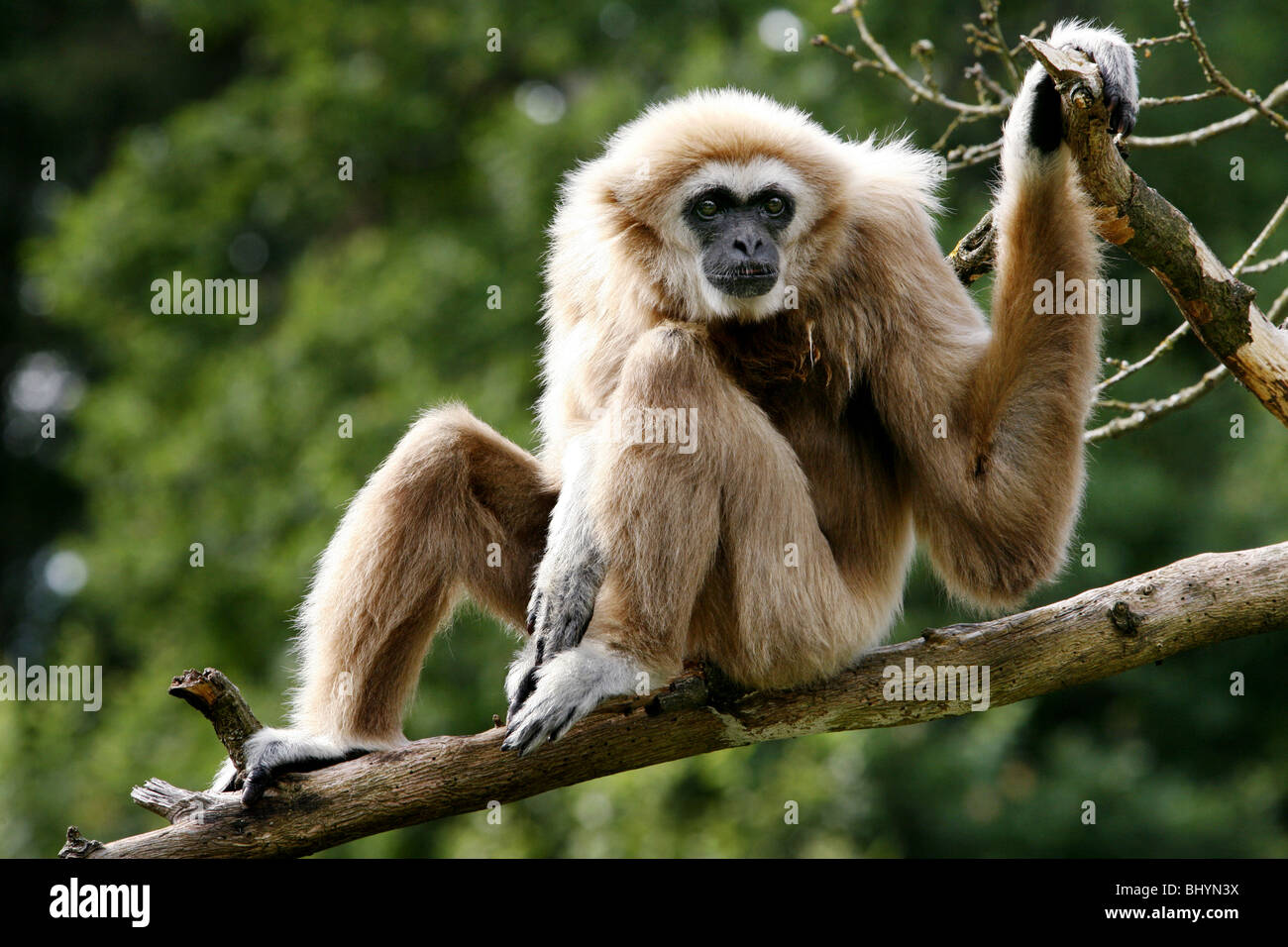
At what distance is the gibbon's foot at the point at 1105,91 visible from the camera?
185 inches

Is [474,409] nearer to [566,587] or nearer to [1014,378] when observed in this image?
[566,587]

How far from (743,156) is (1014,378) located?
1.51m

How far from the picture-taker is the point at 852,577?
18.5 ft

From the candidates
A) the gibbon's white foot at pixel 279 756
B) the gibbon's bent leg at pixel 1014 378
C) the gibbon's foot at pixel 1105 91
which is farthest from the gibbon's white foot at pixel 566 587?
the gibbon's foot at pixel 1105 91

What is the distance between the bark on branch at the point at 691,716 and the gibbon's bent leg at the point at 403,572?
358 mm

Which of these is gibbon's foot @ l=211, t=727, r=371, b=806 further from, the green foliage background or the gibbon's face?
the green foliage background

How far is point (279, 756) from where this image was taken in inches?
206

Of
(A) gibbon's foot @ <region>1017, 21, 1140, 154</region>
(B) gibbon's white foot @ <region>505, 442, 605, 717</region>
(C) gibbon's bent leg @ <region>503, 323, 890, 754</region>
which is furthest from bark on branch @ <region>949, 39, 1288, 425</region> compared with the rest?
(B) gibbon's white foot @ <region>505, 442, 605, 717</region>

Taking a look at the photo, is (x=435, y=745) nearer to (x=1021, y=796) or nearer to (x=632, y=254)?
(x=632, y=254)

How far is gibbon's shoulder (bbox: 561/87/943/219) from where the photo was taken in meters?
5.68

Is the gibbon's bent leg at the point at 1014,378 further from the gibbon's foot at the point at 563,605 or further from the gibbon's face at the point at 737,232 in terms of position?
the gibbon's foot at the point at 563,605

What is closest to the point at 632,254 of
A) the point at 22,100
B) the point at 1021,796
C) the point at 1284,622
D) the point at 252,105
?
the point at 1284,622

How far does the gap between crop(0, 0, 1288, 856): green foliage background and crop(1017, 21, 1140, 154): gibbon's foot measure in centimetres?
794

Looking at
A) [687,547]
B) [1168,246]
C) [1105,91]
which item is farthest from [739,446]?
[1105,91]
